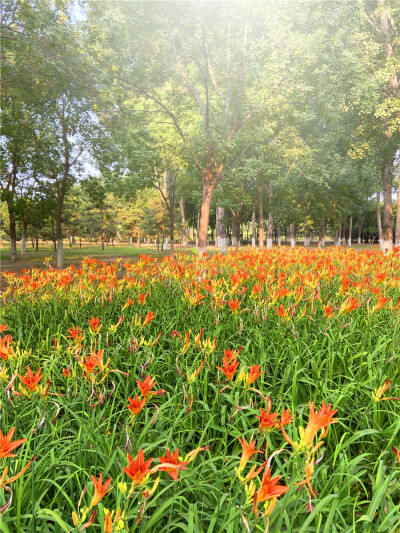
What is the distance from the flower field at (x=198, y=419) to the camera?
1.07 m

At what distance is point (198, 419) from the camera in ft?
6.44

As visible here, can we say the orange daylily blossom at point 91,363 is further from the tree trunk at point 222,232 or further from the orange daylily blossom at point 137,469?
the tree trunk at point 222,232

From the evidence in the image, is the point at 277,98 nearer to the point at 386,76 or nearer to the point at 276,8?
the point at 276,8

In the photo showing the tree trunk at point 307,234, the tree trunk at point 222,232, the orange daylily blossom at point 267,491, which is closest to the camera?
the orange daylily blossom at point 267,491

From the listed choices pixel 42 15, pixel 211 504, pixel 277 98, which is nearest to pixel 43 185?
pixel 42 15

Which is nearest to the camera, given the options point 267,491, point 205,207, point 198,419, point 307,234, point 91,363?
point 267,491

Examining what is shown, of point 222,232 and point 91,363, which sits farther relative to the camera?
point 222,232

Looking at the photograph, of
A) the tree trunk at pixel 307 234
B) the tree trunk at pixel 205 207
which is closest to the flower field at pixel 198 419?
the tree trunk at pixel 205 207

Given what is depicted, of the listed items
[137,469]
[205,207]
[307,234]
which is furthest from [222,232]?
[137,469]

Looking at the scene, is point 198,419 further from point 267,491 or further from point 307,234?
point 307,234

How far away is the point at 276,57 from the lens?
27.1 feet

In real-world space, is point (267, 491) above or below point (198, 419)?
above

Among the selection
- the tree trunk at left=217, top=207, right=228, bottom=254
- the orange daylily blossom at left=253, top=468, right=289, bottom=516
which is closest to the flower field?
the orange daylily blossom at left=253, top=468, right=289, bottom=516

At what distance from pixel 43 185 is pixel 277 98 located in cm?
1246
